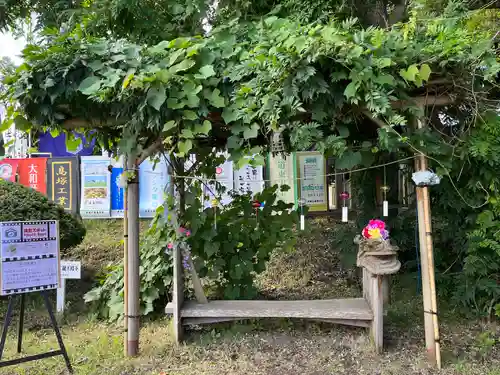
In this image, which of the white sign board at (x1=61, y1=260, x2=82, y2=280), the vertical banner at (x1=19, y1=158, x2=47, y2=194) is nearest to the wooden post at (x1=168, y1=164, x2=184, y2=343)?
the white sign board at (x1=61, y1=260, x2=82, y2=280)

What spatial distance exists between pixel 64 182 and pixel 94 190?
24.3 inches

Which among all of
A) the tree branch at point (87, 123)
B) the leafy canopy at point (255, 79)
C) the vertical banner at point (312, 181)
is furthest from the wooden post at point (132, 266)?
the vertical banner at point (312, 181)

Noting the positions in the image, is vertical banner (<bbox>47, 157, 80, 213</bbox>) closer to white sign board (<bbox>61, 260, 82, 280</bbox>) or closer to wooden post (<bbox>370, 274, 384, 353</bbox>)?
white sign board (<bbox>61, 260, 82, 280</bbox>)

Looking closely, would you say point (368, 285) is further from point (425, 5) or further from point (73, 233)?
point (73, 233)

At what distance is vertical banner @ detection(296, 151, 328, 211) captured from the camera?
28.5 feet

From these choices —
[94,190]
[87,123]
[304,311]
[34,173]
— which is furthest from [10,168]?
[304,311]

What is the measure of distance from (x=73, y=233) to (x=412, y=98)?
470cm

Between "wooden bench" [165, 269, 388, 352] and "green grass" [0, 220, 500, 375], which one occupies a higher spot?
"wooden bench" [165, 269, 388, 352]

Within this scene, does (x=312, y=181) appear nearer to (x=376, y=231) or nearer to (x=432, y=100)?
(x=376, y=231)

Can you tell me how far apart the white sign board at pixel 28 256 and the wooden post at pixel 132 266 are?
63 centimetres

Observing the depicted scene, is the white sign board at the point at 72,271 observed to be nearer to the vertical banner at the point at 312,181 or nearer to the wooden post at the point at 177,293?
the wooden post at the point at 177,293

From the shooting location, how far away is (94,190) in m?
9.20

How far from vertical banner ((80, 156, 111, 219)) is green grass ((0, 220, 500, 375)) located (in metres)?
3.59

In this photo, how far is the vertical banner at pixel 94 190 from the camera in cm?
919
